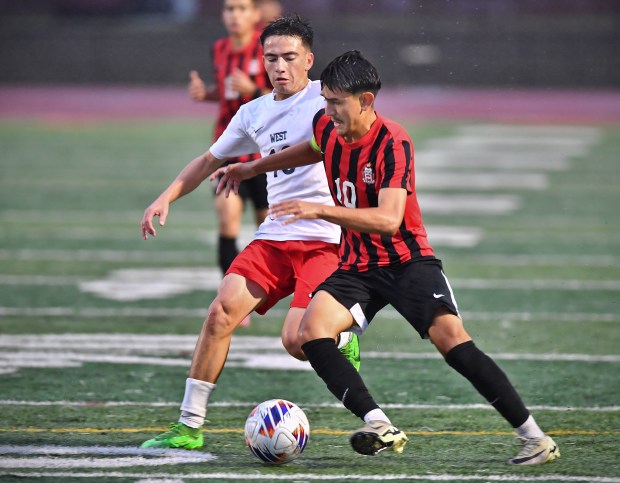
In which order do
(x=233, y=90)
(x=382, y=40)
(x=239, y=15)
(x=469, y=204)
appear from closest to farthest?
(x=233, y=90) < (x=239, y=15) < (x=469, y=204) < (x=382, y=40)

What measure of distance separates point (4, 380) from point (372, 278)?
8.15 ft

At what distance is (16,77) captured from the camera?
104 feet

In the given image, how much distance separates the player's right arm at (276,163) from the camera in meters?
5.43

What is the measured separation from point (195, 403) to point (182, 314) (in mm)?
3465

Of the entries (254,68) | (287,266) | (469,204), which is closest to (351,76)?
(287,266)

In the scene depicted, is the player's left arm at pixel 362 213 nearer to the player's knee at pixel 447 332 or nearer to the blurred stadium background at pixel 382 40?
the player's knee at pixel 447 332

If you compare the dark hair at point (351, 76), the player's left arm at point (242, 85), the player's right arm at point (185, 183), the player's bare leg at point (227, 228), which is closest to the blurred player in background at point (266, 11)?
the player's left arm at point (242, 85)

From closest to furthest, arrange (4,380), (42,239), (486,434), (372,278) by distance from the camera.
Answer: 1. (372,278)
2. (486,434)
3. (4,380)
4. (42,239)

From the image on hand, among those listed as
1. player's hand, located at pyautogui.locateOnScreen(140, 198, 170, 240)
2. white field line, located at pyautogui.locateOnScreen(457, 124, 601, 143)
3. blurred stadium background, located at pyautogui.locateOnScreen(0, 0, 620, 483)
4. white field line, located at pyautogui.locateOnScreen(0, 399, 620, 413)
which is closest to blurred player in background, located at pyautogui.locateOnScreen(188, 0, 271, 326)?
blurred stadium background, located at pyautogui.locateOnScreen(0, 0, 620, 483)

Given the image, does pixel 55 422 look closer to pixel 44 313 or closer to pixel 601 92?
pixel 44 313

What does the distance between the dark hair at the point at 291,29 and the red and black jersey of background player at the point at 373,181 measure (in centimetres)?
50

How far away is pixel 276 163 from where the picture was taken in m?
5.47

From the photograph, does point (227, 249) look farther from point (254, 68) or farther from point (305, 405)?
point (305, 405)

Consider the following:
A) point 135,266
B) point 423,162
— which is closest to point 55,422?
point 135,266
